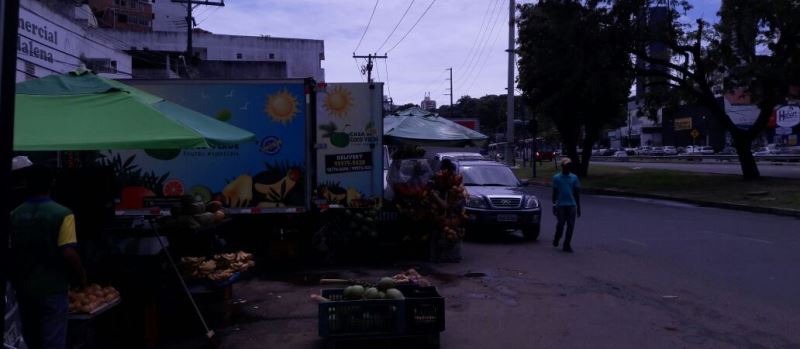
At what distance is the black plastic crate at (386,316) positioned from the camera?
21.6ft

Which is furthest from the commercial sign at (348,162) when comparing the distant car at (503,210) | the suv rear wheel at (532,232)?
the suv rear wheel at (532,232)

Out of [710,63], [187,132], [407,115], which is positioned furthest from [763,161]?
[187,132]

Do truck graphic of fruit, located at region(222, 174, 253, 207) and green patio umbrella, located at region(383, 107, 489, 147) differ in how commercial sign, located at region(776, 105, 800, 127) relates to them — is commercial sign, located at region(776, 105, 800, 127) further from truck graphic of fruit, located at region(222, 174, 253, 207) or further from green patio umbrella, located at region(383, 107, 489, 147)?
truck graphic of fruit, located at region(222, 174, 253, 207)

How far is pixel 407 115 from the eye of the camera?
1467 cm

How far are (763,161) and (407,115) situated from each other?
47226mm

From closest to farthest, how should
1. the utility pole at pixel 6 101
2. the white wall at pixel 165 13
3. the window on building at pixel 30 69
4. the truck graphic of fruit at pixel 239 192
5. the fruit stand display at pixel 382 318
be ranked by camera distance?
the utility pole at pixel 6 101 → the fruit stand display at pixel 382 318 → the truck graphic of fruit at pixel 239 192 → the window on building at pixel 30 69 → the white wall at pixel 165 13

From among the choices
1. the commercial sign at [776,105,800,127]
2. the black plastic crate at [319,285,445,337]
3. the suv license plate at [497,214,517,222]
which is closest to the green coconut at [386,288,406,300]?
the black plastic crate at [319,285,445,337]

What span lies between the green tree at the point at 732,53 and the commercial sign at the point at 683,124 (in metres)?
64.5

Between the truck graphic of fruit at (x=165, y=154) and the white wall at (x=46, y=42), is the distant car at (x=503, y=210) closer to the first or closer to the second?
the truck graphic of fruit at (x=165, y=154)

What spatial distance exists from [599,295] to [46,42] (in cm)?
1807

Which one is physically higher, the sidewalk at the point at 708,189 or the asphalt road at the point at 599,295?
the sidewalk at the point at 708,189

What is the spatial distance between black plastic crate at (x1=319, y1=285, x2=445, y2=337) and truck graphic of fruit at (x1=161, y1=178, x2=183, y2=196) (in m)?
5.17

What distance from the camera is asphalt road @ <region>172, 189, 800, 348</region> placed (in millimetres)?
7289

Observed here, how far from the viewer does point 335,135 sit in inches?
458
